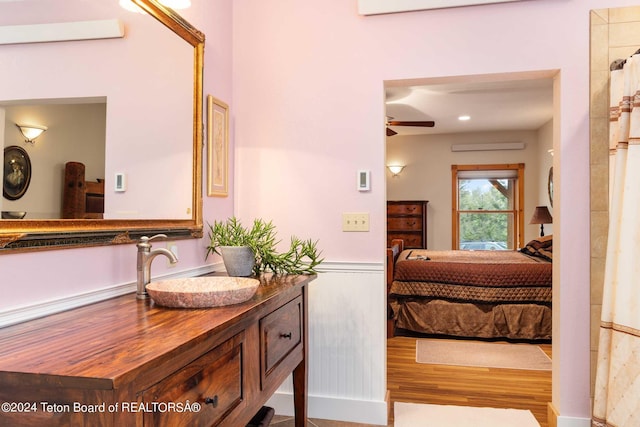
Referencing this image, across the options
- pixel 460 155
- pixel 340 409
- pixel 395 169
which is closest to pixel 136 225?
pixel 340 409

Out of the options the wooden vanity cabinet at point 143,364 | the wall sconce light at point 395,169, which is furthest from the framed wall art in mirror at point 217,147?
the wall sconce light at point 395,169

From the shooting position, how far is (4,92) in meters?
1.20

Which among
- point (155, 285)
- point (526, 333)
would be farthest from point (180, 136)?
point (526, 333)

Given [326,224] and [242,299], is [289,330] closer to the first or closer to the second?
[242,299]

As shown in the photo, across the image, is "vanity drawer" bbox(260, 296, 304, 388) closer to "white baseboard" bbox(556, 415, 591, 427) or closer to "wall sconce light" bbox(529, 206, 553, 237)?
"white baseboard" bbox(556, 415, 591, 427)

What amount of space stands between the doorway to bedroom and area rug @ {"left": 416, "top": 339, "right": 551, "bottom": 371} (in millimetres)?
98

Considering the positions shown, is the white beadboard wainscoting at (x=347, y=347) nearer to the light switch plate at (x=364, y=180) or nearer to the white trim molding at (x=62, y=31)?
the light switch plate at (x=364, y=180)

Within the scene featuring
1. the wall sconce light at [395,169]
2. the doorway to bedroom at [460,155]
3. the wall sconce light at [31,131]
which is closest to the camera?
the wall sconce light at [31,131]

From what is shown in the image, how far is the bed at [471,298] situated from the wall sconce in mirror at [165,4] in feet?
9.24

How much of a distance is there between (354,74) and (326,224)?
852 millimetres

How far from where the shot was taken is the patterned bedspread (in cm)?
398

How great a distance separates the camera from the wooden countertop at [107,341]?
0.81m

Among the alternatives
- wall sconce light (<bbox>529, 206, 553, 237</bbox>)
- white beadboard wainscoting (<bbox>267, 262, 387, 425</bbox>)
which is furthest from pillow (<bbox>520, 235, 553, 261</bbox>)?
white beadboard wainscoting (<bbox>267, 262, 387, 425</bbox>)

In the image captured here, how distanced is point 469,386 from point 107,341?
2.61 metres
